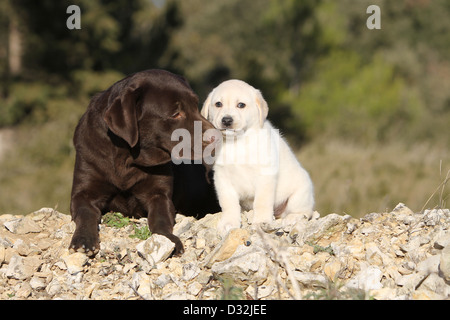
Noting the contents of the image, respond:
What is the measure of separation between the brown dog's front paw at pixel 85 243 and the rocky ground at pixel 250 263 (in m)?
0.06

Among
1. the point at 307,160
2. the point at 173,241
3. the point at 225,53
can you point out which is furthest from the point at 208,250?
the point at 225,53

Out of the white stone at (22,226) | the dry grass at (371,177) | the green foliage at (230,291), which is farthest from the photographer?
the dry grass at (371,177)

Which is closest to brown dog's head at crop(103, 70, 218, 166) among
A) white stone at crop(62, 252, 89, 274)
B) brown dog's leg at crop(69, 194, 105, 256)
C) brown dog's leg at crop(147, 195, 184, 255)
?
brown dog's leg at crop(147, 195, 184, 255)

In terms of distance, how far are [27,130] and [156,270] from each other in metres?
17.0

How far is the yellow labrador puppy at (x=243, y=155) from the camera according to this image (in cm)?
448

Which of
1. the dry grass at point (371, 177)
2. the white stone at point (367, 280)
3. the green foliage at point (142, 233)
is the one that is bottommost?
the dry grass at point (371, 177)

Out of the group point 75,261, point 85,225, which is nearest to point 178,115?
point 85,225

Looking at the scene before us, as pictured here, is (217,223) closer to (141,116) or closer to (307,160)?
(141,116)

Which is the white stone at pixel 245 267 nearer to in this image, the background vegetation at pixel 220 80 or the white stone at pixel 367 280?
the white stone at pixel 367 280

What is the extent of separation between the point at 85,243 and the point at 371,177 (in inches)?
396

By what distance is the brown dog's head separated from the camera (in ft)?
14.3

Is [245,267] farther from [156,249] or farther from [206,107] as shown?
[206,107]

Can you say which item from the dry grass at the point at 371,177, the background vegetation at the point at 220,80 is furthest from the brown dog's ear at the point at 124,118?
the background vegetation at the point at 220,80

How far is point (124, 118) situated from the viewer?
A: 4.33 meters
